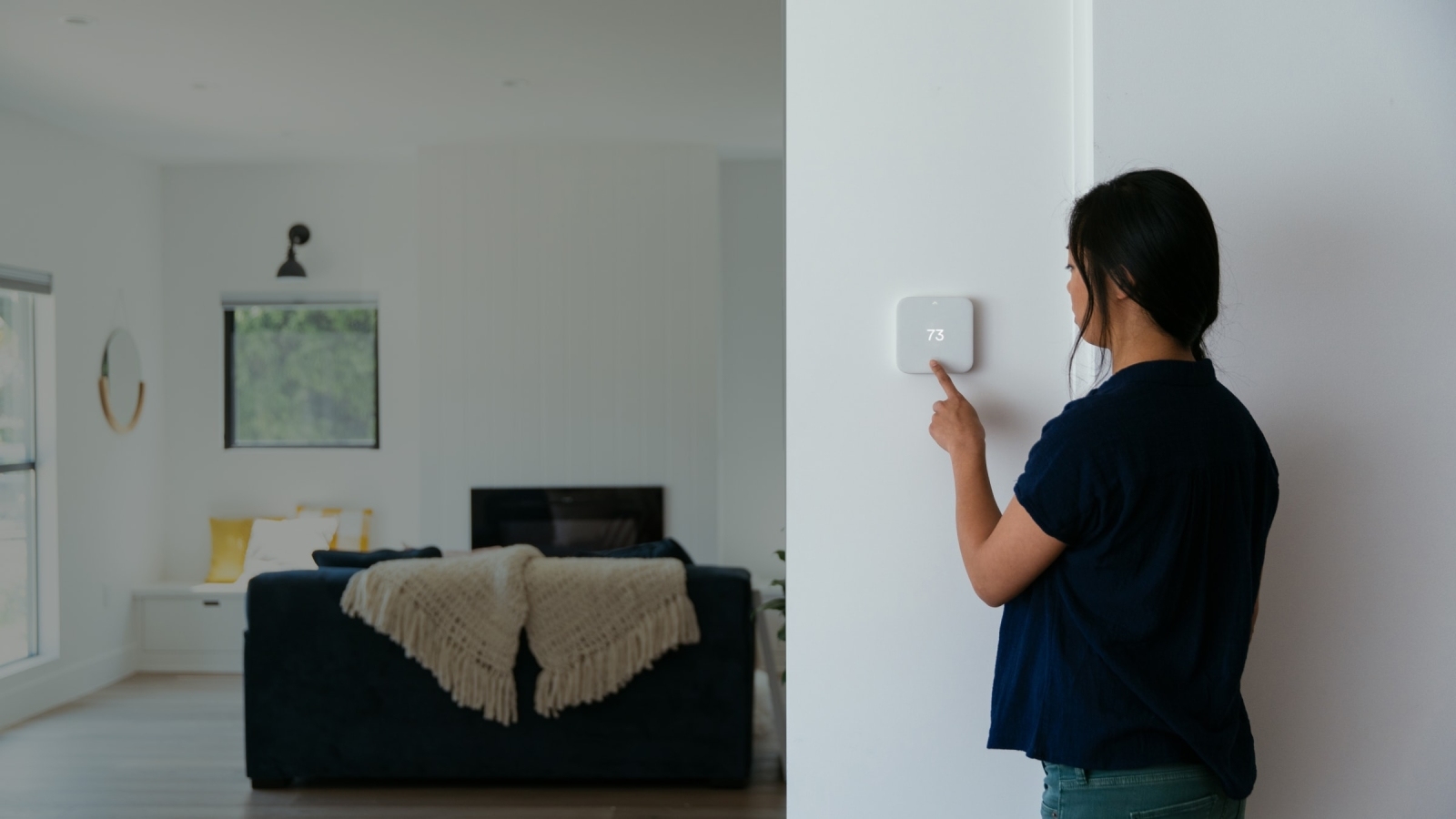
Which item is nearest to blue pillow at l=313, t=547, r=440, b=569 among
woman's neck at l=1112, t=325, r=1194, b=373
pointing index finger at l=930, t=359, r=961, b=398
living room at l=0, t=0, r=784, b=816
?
living room at l=0, t=0, r=784, b=816

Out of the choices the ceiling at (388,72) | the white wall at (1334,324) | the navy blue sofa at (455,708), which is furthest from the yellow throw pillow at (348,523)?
the white wall at (1334,324)

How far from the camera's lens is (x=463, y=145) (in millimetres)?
5641

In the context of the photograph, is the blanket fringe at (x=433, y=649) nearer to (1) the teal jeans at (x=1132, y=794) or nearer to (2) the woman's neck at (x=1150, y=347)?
(1) the teal jeans at (x=1132, y=794)

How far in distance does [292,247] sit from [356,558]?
3.00 m

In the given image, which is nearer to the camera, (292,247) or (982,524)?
(982,524)

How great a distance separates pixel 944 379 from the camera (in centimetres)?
Result: 124

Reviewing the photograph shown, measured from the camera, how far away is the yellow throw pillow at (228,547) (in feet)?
18.9

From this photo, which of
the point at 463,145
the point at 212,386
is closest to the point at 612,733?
the point at 463,145

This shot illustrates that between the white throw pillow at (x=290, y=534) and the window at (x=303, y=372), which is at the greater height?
the window at (x=303, y=372)

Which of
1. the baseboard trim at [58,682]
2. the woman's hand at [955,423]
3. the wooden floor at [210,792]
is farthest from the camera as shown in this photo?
the baseboard trim at [58,682]

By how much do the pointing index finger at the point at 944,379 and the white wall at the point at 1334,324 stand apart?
299 mm

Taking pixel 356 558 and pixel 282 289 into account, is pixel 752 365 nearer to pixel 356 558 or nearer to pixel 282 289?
pixel 282 289

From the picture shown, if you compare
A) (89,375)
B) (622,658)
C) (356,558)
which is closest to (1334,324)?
Answer: (622,658)

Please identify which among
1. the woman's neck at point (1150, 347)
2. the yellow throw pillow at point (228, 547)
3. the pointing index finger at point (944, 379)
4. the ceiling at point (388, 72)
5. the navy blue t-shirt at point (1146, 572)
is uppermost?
the ceiling at point (388, 72)
